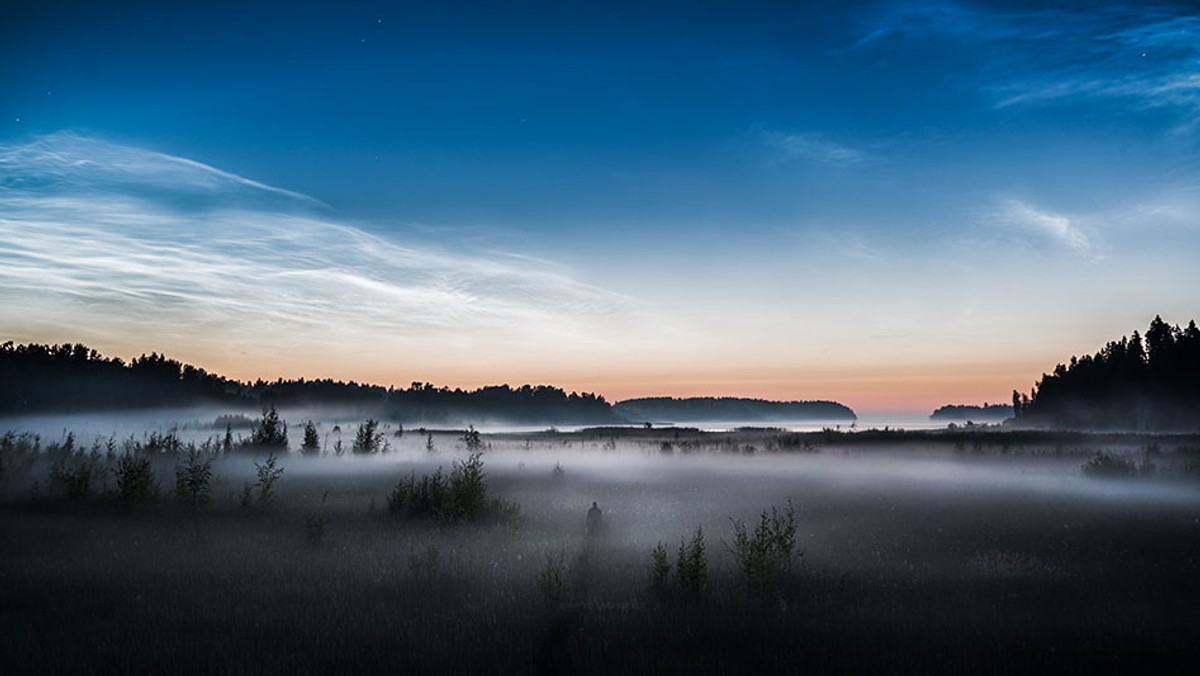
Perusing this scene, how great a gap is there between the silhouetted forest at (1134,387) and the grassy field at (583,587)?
62990 millimetres

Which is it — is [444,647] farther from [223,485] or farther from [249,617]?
[223,485]

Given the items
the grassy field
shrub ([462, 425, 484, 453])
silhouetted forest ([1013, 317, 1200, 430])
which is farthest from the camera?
silhouetted forest ([1013, 317, 1200, 430])

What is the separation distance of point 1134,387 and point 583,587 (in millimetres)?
95286

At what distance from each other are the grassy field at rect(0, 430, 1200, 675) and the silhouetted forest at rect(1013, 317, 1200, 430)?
63.0 m

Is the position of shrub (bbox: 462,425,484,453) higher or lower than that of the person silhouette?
higher

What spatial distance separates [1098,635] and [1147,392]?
293ft

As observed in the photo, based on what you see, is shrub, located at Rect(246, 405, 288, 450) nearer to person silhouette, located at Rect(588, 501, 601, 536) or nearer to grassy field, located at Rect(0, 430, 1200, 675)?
grassy field, located at Rect(0, 430, 1200, 675)

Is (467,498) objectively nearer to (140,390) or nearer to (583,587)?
(583,587)

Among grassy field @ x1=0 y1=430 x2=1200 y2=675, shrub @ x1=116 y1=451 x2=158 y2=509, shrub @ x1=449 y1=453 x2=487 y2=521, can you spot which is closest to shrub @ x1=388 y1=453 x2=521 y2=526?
shrub @ x1=449 y1=453 x2=487 y2=521

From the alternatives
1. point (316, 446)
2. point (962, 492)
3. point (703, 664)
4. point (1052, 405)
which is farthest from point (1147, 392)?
point (703, 664)

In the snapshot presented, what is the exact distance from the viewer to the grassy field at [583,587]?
8312 mm

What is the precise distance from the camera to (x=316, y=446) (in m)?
36.7

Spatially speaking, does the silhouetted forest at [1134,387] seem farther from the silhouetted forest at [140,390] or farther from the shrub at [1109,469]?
the silhouetted forest at [140,390]

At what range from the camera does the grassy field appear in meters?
8.31
